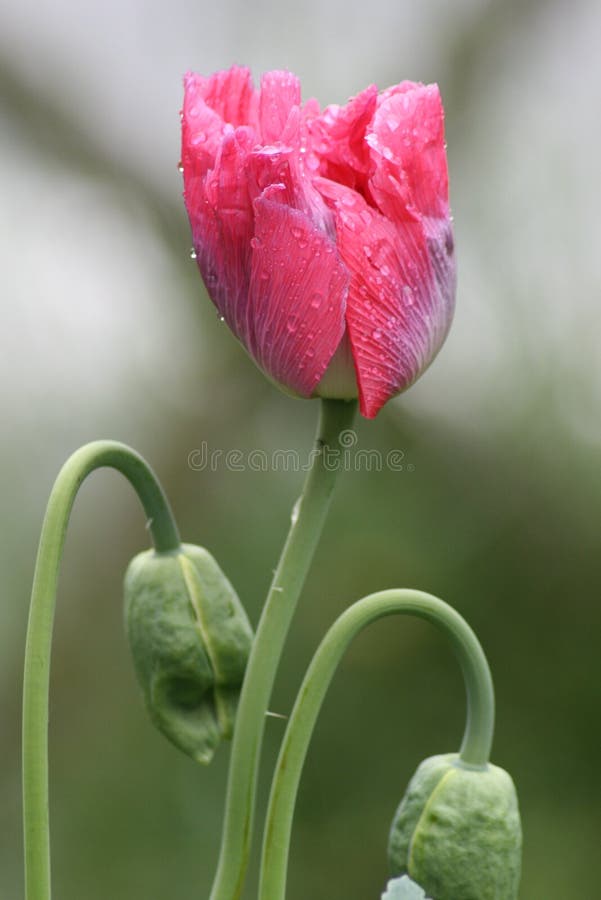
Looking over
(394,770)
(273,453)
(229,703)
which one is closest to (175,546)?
(229,703)

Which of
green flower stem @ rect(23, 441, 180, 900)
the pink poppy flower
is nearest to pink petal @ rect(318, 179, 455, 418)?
the pink poppy flower

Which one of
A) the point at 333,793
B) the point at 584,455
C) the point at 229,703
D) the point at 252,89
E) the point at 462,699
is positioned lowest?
the point at 333,793

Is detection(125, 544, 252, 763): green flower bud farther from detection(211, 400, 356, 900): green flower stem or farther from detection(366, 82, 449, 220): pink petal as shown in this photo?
detection(366, 82, 449, 220): pink petal

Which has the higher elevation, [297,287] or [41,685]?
[297,287]

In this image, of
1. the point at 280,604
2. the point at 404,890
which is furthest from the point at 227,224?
the point at 404,890

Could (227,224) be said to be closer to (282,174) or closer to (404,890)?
(282,174)

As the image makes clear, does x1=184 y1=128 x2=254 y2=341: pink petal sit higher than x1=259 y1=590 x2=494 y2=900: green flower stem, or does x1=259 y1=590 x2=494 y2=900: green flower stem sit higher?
x1=184 y1=128 x2=254 y2=341: pink petal

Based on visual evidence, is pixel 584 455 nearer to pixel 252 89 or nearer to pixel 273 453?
pixel 273 453
